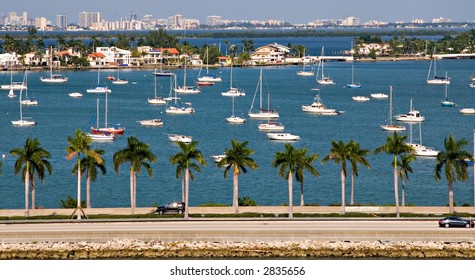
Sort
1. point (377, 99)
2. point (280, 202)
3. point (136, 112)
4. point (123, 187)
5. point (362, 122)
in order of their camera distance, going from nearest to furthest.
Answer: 1. point (280, 202)
2. point (123, 187)
3. point (362, 122)
4. point (136, 112)
5. point (377, 99)

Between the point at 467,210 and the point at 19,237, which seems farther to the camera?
the point at 467,210

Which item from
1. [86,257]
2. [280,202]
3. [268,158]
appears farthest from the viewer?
[268,158]

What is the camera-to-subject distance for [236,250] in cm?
4169

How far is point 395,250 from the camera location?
41.7 meters

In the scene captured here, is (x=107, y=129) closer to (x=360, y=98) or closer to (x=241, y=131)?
(x=241, y=131)

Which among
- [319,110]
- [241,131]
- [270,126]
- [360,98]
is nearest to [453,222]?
[270,126]

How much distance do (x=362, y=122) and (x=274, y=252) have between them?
63404mm

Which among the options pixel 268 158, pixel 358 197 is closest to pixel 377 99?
pixel 268 158

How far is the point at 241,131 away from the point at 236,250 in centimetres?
5443

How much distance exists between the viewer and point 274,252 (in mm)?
41719

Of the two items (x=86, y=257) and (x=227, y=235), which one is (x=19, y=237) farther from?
(x=227, y=235)

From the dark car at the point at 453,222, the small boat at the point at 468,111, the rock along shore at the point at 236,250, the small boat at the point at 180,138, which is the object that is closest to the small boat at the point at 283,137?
the small boat at the point at 180,138

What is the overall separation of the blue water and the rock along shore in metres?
17.3

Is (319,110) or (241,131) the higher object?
(319,110)
